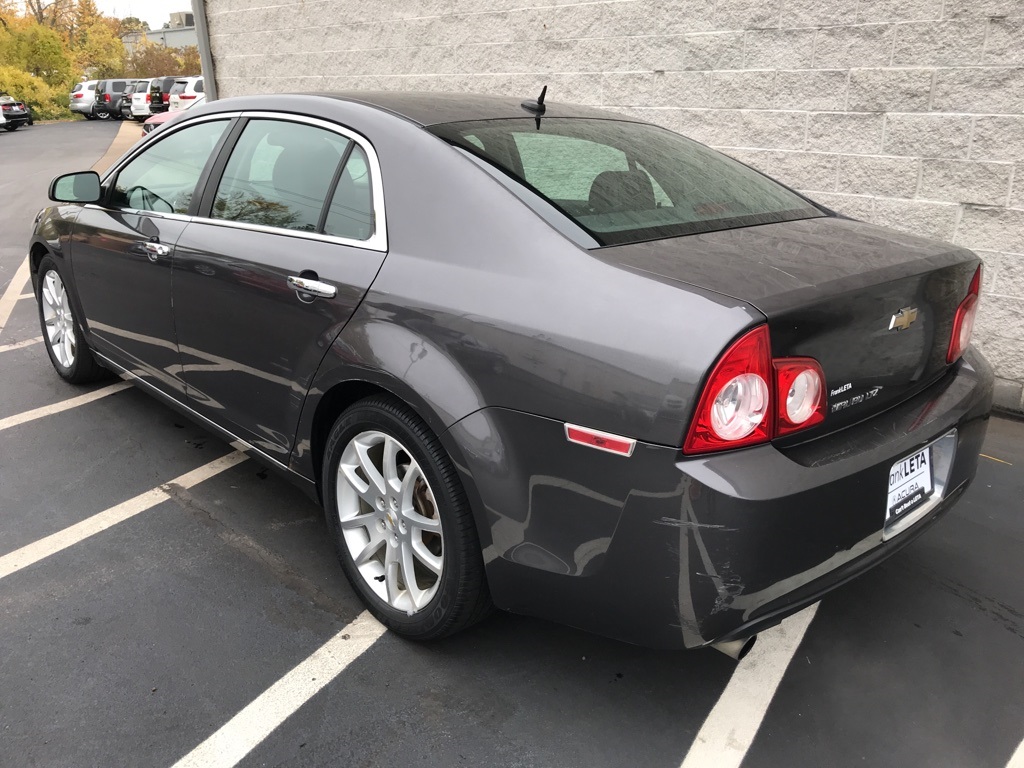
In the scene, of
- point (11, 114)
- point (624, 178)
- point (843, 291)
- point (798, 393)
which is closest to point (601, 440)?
point (798, 393)

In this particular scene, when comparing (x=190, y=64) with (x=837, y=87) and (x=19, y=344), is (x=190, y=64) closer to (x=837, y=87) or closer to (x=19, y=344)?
(x=19, y=344)

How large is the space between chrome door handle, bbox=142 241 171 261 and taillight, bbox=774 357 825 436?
8.04 ft

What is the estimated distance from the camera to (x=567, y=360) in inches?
78.0

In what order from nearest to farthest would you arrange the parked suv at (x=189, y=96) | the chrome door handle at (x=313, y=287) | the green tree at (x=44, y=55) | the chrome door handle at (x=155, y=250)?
the chrome door handle at (x=313, y=287)
the chrome door handle at (x=155, y=250)
the parked suv at (x=189, y=96)
the green tree at (x=44, y=55)

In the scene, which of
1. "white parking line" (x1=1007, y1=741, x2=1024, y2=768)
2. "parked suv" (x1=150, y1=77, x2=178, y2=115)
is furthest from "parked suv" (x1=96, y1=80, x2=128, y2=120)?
"white parking line" (x1=1007, y1=741, x2=1024, y2=768)

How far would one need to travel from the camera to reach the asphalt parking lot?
7.23 feet

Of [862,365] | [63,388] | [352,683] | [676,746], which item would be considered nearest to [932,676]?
[676,746]

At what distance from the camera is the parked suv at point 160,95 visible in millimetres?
33094

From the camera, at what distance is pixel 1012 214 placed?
178 inches

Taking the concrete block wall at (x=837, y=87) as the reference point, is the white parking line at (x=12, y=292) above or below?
below

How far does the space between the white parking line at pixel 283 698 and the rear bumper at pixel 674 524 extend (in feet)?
1.91

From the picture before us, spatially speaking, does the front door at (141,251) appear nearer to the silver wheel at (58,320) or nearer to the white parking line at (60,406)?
the silver wheel at (58,320)

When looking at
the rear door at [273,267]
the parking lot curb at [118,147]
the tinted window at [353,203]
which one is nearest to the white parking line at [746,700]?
the rear door at [273,267]

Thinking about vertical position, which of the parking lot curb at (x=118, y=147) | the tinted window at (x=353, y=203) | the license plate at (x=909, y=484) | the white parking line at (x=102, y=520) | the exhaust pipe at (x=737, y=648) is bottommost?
the parking lot curb at (x=118, y=147)
